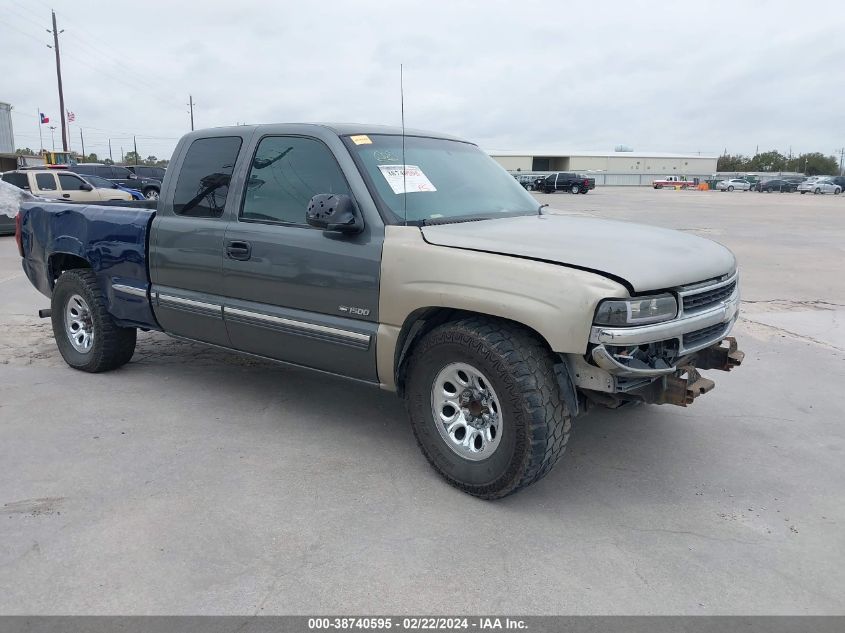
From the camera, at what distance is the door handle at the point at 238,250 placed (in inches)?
166

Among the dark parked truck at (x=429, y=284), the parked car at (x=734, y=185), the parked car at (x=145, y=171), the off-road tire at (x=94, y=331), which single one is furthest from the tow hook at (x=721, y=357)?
the parked car at (x=734, y=185)

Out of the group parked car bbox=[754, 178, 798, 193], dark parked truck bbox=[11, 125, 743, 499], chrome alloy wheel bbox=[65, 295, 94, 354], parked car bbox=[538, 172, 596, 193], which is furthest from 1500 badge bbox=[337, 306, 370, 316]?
parked car bbox=[754, 178, 798, 193]

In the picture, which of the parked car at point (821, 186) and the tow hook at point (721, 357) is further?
the parked car at point (821, 186)

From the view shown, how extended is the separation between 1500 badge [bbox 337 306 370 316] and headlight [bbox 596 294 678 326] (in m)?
1.35

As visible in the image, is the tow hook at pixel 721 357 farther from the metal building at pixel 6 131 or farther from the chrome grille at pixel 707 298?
the metal building at pixel 6 131

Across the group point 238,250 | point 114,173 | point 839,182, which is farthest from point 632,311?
point 839,182

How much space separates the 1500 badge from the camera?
3.74m

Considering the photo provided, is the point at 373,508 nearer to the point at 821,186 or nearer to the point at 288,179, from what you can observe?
the point at 288,179

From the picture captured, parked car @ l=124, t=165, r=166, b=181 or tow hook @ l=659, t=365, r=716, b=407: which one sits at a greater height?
parked car @ l=124, t=165, r=166, b=181

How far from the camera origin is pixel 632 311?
2975mm

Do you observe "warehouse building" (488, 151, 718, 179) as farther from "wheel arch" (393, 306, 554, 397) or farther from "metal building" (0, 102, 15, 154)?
"wheel arch" (393, 306, 554, 397)

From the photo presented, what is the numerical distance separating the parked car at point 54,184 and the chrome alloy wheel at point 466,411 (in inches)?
621

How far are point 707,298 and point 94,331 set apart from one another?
4.57m

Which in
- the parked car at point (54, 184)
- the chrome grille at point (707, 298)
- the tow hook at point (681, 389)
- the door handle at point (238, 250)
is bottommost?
the tow hook at point (681, 389)
